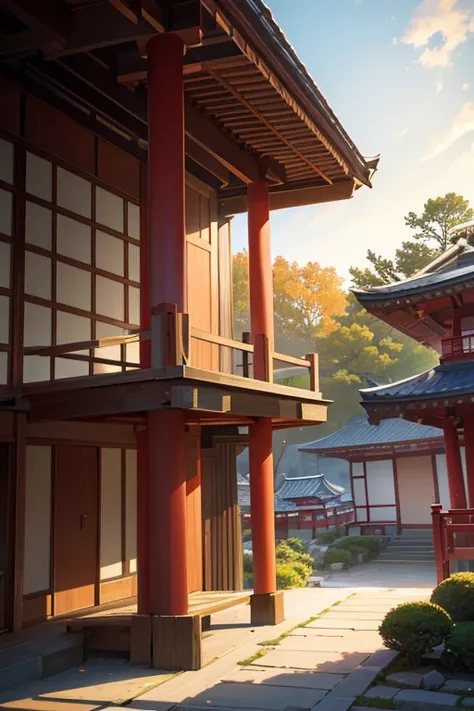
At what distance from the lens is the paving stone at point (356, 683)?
6.55 metres

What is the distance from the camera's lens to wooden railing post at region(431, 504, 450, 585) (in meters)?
10.7

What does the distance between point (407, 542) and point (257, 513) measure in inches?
660

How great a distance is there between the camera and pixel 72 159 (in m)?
9.81

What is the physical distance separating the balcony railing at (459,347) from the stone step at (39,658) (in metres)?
9.16

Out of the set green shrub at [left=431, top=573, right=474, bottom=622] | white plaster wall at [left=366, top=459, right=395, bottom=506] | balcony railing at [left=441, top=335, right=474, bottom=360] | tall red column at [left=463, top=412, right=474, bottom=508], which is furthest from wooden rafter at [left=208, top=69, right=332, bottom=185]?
white plaster wall at [left=366, top=459, right=395, bottom=506]

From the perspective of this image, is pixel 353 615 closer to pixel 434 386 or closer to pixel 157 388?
pixel 434 386

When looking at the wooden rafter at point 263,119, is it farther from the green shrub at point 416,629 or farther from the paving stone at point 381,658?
the paving stone at point 381,658

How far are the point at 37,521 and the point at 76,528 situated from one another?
2.51 ft

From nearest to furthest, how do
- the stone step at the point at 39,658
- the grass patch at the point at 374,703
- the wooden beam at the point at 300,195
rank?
1. the grass patch at the point at 374,703
2. the stone step at the point at 39,658
3. the wooden beam at the point at 300,195

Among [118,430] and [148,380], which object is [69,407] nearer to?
[148,380]

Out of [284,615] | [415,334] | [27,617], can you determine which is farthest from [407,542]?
[27,617]

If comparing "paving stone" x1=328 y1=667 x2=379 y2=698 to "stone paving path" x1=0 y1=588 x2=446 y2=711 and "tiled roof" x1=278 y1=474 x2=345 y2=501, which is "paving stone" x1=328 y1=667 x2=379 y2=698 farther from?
"tiled roof" x1=278 y1=474 x2=345 y2=501

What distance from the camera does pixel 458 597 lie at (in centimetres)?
816

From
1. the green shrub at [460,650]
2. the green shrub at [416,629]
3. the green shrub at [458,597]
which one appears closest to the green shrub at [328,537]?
the green shrub at [458,597]
